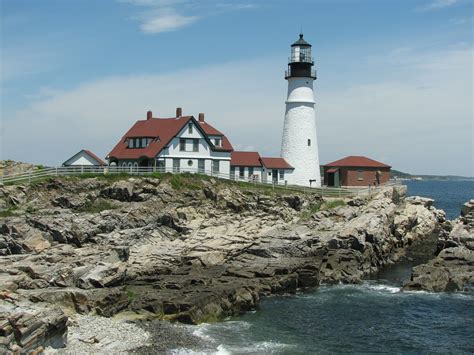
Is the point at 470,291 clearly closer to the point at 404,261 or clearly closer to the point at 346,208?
the point at 404,261

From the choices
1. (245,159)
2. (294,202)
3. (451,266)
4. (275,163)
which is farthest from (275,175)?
(451,266)

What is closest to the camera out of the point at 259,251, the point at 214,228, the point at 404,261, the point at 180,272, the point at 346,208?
the point at 180,272

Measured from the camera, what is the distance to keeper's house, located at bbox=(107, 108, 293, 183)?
4819 cm

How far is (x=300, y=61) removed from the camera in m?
52.8

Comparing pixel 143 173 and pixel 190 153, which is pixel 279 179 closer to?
pixel 190 153

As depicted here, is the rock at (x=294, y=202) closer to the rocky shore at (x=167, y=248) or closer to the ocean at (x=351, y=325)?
the rocky shore at (x=167, y=248)

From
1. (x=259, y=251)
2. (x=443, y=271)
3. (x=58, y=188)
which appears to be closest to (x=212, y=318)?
(x=259, y=251)

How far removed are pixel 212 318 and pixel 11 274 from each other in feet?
32.0

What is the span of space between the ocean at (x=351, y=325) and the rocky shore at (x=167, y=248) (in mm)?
Result: 1577

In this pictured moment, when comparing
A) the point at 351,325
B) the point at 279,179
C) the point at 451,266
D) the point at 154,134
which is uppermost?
the point at 154,134

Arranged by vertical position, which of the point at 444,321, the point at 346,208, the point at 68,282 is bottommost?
the point at 444,321

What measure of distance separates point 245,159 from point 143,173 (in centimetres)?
1234

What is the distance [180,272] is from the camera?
3212 cm

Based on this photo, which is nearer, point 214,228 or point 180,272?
point 180,272
